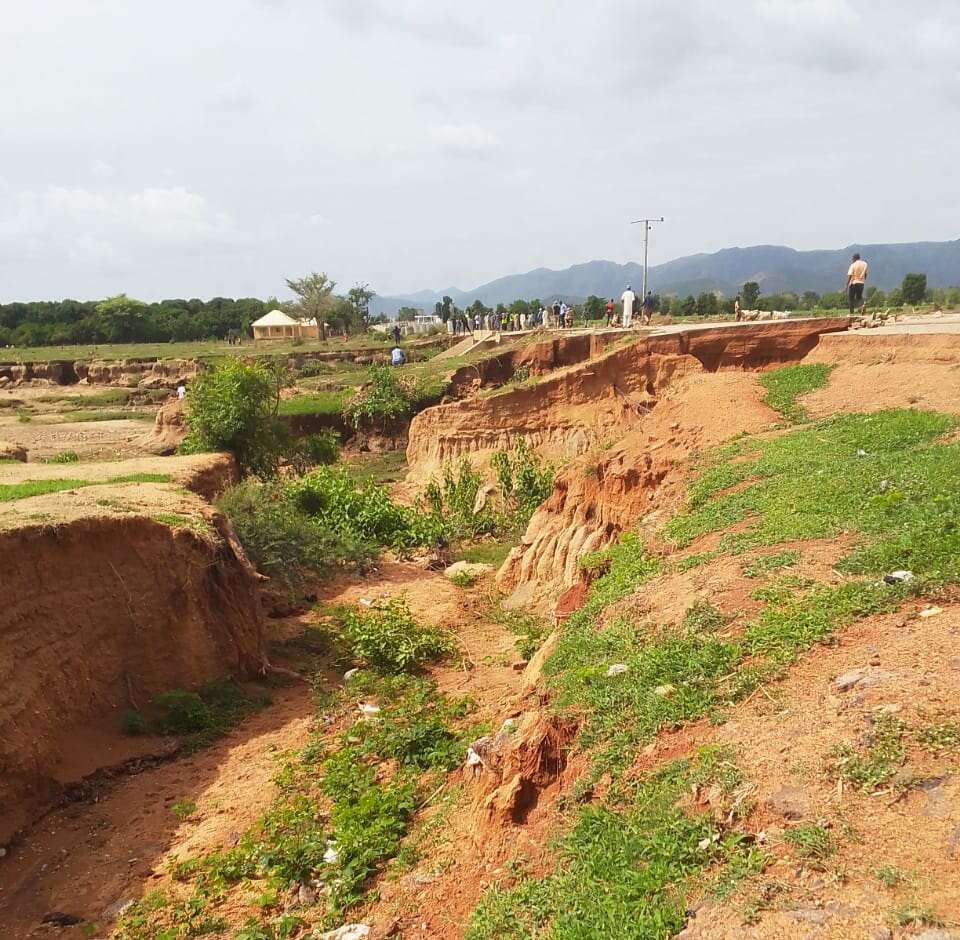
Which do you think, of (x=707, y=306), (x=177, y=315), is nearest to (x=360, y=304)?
(x=177, y=315)

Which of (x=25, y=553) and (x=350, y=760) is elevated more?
(x=25, y=553)

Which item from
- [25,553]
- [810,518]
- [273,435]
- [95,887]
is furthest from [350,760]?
[273,435]

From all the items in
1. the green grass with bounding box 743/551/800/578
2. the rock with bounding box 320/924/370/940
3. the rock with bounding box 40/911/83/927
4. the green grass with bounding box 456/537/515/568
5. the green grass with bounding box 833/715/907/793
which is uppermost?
the green grass with bounding box 743/551/800/578

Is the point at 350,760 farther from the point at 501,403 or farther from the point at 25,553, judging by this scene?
the point at 501,403

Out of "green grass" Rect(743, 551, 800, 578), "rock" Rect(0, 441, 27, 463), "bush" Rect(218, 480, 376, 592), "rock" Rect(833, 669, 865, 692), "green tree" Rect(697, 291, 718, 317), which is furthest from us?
"green tree" Rect(697, 291, 718, 317)

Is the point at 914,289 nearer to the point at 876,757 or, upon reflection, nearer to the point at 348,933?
the point at 876,757

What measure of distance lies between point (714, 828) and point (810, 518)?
446 centimetres

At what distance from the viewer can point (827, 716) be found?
15.5 ft

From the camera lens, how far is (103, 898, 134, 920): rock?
19.9 feet

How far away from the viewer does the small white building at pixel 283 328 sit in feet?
185

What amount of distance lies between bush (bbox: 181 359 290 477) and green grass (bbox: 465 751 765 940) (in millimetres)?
14204

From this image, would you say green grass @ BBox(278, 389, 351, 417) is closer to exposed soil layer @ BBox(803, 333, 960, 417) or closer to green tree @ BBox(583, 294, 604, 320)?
exposed soil layer @ BBox(803, 333, 960, 417)

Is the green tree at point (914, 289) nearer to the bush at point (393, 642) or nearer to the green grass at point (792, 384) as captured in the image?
the green grass at point (792, 384)

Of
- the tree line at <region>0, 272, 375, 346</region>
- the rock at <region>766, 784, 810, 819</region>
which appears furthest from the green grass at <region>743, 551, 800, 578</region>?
the tree line at <region>0, 272, 375, 346</region>
